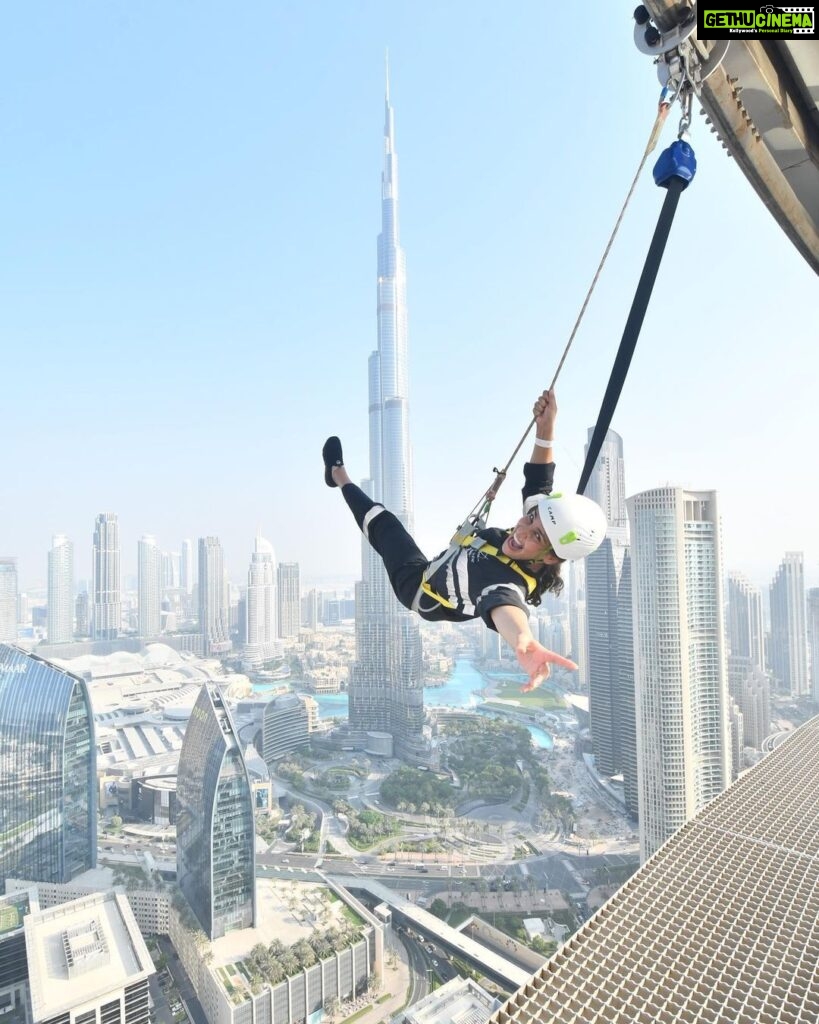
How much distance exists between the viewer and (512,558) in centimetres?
103

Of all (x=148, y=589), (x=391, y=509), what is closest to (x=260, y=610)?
(x=148, y=589)

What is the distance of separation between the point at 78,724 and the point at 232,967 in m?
4.78

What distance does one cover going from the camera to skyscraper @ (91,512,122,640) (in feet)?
83.4

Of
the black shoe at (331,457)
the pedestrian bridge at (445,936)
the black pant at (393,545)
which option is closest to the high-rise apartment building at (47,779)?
the pedestrian bridge at (445,936)

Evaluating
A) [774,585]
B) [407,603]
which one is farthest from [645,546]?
[774,585]

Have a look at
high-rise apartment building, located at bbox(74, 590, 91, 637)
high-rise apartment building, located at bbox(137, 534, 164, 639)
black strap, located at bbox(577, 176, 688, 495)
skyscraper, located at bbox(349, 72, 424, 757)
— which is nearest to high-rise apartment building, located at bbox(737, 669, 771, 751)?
Answer: skyscraper, located at bbox(349, 72, 424, 757)

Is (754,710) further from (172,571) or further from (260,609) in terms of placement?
(172,571)

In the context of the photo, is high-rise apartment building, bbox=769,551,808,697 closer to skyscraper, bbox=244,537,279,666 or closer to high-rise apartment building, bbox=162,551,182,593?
skyscraper, bbox=244,537,279,666

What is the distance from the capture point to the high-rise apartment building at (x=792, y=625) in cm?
1791

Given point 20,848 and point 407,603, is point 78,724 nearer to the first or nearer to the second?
point 20,848

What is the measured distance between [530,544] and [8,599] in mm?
25979

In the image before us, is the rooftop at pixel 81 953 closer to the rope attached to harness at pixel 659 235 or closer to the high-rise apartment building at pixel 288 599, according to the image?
the rope attached to harness at pixel 659 235

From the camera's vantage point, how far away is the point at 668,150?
0.80 meters

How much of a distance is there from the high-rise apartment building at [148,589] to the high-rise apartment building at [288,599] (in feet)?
19.1
